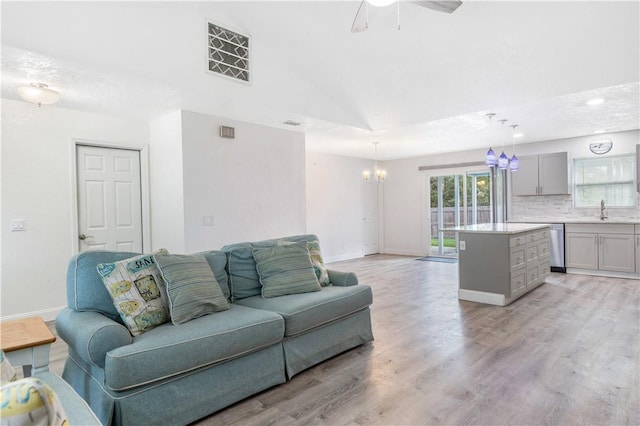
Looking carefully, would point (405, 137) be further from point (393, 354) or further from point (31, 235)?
point (31, 235)

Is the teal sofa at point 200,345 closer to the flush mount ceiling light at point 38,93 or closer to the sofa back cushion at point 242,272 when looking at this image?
the sofa back cushion at point 242,272

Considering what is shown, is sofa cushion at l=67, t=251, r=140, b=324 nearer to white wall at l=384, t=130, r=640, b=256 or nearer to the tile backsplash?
the tile backsplash

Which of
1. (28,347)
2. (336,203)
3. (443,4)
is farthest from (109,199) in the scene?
(336,203)

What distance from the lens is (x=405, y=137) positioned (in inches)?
253

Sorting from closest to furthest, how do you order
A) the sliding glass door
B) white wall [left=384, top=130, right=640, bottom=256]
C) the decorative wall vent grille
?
the decorative wall vent grille
the sliding glass door
white wall [left=384, top=130, right=640, bottom=256]

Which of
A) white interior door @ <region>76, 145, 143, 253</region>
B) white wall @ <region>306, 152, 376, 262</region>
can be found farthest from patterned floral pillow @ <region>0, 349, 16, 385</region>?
white wall @ <region>306, 152, 376, 262</region>

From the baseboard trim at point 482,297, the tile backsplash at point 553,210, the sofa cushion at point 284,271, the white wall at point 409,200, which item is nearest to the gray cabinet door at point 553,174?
the tile backsplash at point 553,210

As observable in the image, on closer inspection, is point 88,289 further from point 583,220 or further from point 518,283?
point 583,220

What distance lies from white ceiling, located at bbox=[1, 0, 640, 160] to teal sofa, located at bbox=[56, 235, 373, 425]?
6.01ft

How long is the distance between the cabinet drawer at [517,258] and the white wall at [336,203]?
4.02 meters

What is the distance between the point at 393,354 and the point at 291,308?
101 cm

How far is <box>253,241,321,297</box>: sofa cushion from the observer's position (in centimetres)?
295

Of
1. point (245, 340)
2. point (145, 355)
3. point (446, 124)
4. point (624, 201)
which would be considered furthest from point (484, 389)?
point (624, 201)

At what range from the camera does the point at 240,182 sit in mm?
4895
